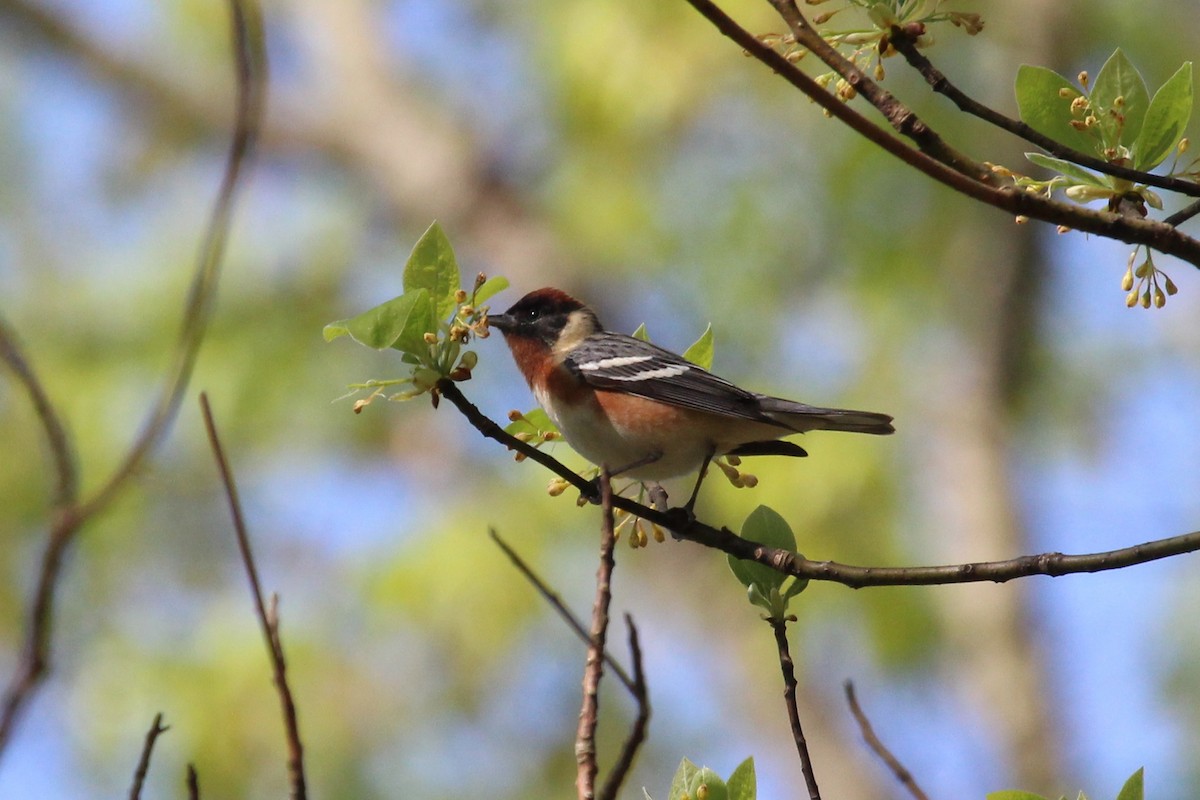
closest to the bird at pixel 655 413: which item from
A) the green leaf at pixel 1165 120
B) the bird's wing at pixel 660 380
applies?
the bird's wing at pixel 660 380

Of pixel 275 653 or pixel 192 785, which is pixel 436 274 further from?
pixel 192 785

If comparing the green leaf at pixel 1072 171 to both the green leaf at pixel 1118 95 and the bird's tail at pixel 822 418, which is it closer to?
the green leaf at pixel 1118 95

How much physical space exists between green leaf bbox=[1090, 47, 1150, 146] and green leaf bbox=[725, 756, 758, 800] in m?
1.34

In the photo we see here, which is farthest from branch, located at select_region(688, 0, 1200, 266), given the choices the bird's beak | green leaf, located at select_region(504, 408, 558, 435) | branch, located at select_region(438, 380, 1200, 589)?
the bird's beak

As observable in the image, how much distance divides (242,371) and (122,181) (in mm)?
4348

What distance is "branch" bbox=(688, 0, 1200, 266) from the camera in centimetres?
171

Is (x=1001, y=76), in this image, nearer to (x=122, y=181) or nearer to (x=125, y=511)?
(x=125, y=511)

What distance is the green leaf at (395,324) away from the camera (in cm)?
242

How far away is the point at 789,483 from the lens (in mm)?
9828

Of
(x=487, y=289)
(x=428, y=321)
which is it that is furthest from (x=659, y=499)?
(x=428, y=321)

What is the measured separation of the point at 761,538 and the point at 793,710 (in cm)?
56

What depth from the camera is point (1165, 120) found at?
2.16 metres

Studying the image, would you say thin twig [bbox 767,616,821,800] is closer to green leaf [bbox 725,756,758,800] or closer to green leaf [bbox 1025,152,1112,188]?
green leaf [bbox 725,756,758,800]

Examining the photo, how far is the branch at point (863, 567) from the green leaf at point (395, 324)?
0.13 m
